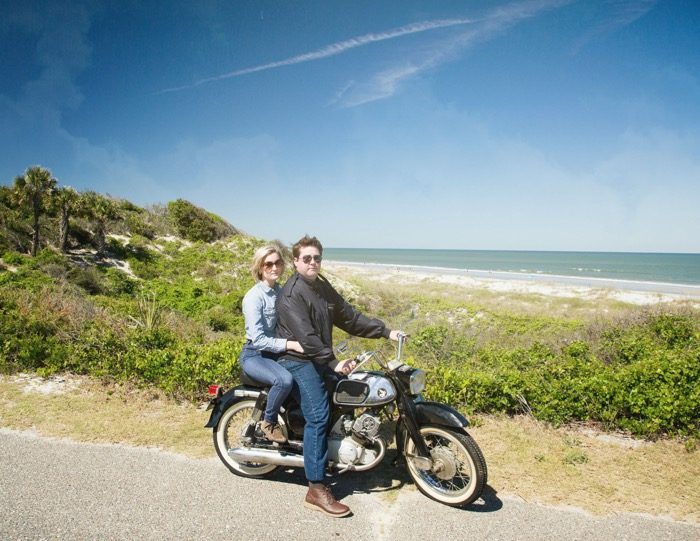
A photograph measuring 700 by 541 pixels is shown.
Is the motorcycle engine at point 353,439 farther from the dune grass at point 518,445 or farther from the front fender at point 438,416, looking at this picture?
the dune grass at point 518,445

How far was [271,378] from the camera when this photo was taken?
367 centimetres

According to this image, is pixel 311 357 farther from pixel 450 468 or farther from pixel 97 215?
pixel 97 215

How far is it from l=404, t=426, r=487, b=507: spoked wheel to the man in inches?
31.6

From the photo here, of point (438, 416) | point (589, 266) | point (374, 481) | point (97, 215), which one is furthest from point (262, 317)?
point (589, 266)

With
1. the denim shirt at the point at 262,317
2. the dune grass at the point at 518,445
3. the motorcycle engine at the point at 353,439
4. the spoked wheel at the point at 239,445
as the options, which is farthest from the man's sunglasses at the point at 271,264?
the dune grass at the point at 518,445

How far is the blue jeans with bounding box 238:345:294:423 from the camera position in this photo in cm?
362

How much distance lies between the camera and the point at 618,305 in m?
25.5

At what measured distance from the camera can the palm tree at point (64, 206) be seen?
19.3 m

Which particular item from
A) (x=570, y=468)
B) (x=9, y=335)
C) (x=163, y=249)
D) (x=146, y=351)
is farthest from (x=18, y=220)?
(x=570, y=468)

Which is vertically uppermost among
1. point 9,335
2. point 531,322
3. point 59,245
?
point 59,245

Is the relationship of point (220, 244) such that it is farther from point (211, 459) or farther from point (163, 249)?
point (211, 459)

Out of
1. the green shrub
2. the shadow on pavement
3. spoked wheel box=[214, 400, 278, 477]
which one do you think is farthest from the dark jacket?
the green shrub

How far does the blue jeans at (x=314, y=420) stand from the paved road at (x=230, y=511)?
40 centimetres

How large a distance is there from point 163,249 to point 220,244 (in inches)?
140
